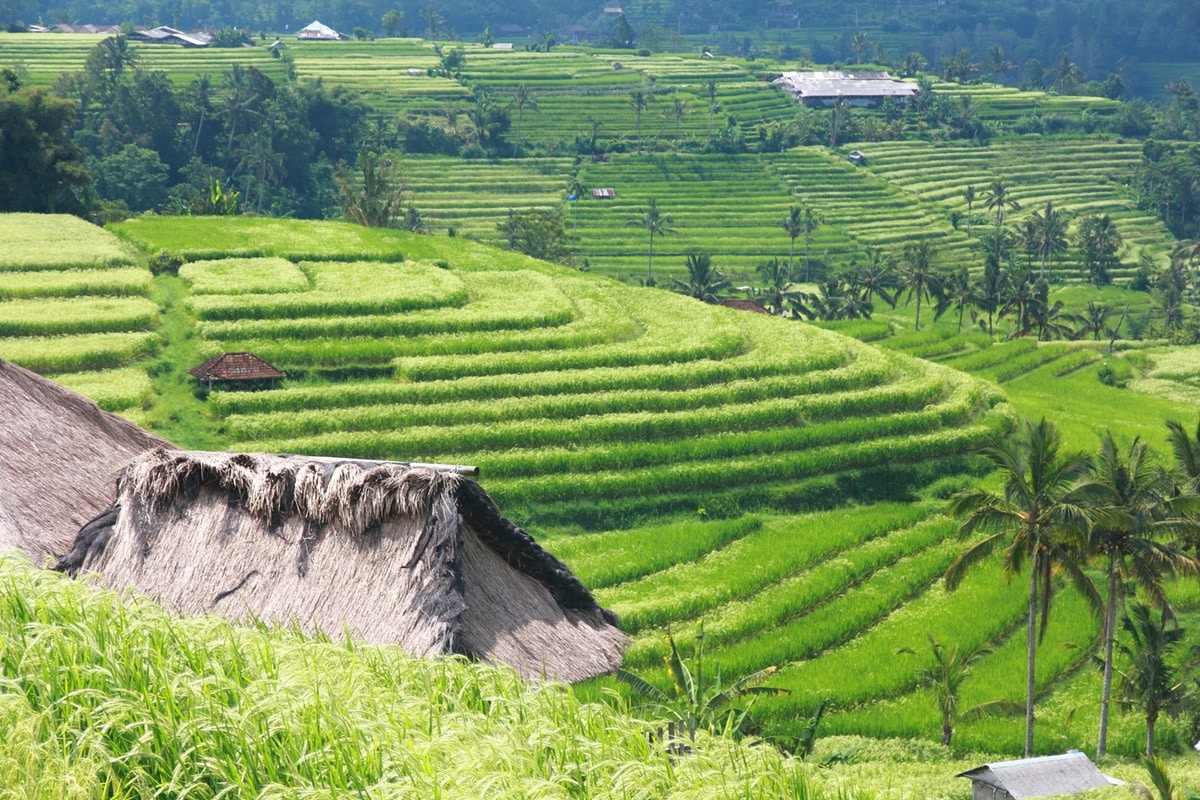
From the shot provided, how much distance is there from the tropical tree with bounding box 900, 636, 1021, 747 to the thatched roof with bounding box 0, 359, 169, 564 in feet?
47.6

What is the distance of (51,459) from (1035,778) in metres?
13.3

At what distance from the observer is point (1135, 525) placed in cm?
2502

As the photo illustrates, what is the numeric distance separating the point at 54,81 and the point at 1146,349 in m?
71.3

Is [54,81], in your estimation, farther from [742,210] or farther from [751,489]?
[751,489]

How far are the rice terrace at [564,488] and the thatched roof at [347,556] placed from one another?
1.6 inches

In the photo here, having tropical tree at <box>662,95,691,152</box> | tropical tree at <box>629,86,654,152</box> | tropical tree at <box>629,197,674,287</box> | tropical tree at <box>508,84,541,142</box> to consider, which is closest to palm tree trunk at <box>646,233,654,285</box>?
tropical tree at <box>629,197,674,287</box>

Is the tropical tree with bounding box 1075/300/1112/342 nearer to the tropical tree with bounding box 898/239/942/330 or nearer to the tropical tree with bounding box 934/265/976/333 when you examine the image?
the tropical tree with bounding box 934/265/976/333

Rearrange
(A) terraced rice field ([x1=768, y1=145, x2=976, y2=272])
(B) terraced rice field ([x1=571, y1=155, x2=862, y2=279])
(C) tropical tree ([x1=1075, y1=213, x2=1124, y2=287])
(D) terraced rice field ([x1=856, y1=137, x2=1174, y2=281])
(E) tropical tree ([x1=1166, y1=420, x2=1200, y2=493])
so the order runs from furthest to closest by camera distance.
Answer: (D) terraced rice field ([x1=856, y1=137, x2=1174, y2=281]), (A) terraced rice field ([x1=768, y1=145, x2=976, y2=272]), (C) tropical tree ([x1=1075, y1=213, x2=1124, y2=287]), (B) terraced rice field ([x1=571, y1=155, x2=862, y2=279]), (E) tropical tree ([x1=1166, y1=420, x2=1200, y2=493])

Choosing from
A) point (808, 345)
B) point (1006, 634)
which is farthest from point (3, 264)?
point (1006, 634)

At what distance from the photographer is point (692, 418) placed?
37.5 m

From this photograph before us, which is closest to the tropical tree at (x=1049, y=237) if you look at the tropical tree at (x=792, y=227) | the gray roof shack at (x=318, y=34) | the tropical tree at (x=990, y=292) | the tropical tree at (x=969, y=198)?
the tropical tree at (x=969, y=198)

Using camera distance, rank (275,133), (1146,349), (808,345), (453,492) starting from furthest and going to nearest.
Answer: (275,133)
(1146,349)
(808,345)
(453,492)

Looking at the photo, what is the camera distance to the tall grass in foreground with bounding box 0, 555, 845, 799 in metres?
6.79

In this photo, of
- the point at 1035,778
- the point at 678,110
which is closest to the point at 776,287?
the point at 678,110
